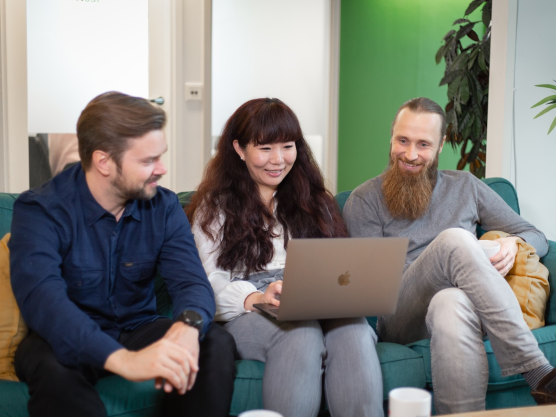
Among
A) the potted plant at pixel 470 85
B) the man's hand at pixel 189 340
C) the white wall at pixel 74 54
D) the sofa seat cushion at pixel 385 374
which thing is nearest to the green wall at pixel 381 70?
the potted plant at pixel 470 85

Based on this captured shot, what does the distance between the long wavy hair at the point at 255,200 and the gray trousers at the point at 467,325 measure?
0.41m

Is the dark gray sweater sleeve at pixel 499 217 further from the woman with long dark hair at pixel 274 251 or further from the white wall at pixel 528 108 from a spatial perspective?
the white wall at pixel 528 108

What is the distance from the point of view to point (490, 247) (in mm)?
2025

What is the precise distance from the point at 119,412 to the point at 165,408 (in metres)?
0.12

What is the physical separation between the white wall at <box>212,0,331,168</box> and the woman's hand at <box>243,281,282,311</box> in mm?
2559

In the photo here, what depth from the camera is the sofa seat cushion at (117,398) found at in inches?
61.4

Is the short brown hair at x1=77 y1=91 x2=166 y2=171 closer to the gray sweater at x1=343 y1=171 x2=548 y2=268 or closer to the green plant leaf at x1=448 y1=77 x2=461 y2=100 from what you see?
the gray sweater at x1=343 y1=171 x2=548 y2=268

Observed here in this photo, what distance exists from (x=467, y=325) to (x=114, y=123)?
1.13m

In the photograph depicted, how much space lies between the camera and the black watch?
154 centimetres

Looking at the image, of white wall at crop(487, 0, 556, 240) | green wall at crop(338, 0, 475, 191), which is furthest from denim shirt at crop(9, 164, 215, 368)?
green wall at crop(338, 0, 475, 191)

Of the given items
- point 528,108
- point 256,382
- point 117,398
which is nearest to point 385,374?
point 256,382

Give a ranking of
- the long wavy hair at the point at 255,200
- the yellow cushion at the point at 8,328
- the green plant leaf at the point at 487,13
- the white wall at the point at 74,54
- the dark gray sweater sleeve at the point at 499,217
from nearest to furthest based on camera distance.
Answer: the yellow cushion at the point at 8,328, the long wavy hair at the point at 255,200, the dark gray sweater sleeve at the point at 499,217, the white wall at the point at 74,54, the green plant leaf at the point at 487,13

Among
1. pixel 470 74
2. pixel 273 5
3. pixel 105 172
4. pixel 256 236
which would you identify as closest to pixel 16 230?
pixel 105 172

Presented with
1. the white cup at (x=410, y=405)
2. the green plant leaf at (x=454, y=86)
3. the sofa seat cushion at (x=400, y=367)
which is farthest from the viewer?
the green plant leaf at (x=454, y=86)
